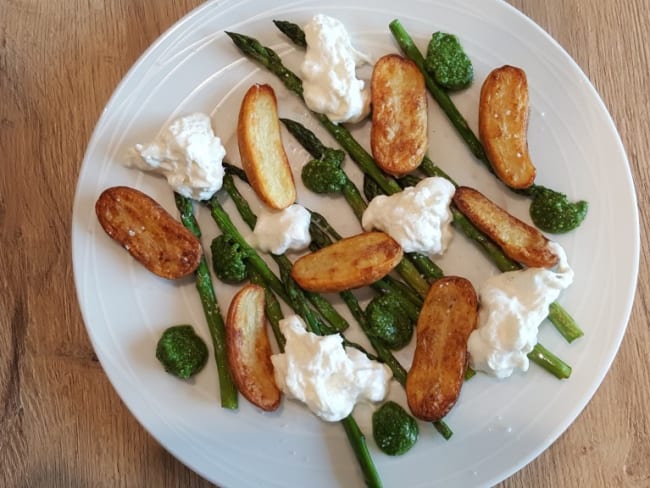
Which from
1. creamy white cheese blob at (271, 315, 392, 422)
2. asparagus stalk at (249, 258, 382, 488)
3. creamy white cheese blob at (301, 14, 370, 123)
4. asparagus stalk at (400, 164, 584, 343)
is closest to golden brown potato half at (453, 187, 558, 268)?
Answer: asparagus stalk at (400, 164, 584, 343)

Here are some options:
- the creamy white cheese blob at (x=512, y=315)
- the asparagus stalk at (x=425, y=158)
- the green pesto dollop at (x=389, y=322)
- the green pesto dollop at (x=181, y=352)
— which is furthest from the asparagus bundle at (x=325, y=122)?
the green pesto dollop at (x=181, y=352)

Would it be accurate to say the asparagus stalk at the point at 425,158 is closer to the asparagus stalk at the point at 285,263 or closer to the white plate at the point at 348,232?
the white plate at the point at 348,232

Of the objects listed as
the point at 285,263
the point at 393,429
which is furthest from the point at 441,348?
the point at 285,263

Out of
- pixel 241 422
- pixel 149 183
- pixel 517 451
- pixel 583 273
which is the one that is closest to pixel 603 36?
pixel 583 273

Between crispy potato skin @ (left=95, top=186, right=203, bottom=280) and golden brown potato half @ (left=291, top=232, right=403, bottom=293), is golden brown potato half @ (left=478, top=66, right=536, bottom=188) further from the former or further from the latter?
crispy potato skin @ (left=95, top=186, right=203, bottom=280)

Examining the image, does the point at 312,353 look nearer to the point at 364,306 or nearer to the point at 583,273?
the point at 364,306
